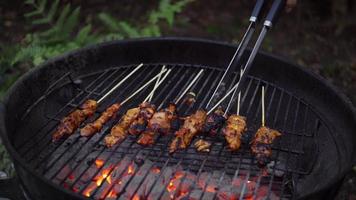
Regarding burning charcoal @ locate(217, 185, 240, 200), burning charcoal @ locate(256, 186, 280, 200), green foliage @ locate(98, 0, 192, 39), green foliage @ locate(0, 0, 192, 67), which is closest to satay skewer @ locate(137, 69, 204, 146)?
burning charcoal @ locate(217, 185, 240, 200)

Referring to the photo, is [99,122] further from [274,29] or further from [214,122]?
[274,29]

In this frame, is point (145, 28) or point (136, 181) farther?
point (145, 28)

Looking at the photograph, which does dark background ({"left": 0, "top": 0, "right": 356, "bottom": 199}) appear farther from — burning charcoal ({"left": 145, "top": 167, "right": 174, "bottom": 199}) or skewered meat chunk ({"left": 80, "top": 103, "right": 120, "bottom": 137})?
burning charcoal ({"left": 145, "top": 167, "right": 174, "bottom": 199})

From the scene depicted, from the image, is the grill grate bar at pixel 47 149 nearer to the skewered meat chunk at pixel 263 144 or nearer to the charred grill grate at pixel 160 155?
the charred grill grate at pixel 160 155

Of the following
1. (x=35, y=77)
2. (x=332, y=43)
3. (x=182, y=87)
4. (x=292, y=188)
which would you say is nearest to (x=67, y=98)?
(x=35, y=77)

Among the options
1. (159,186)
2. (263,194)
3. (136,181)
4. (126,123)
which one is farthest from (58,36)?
(263,194)

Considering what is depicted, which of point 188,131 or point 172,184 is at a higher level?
point 188,131
